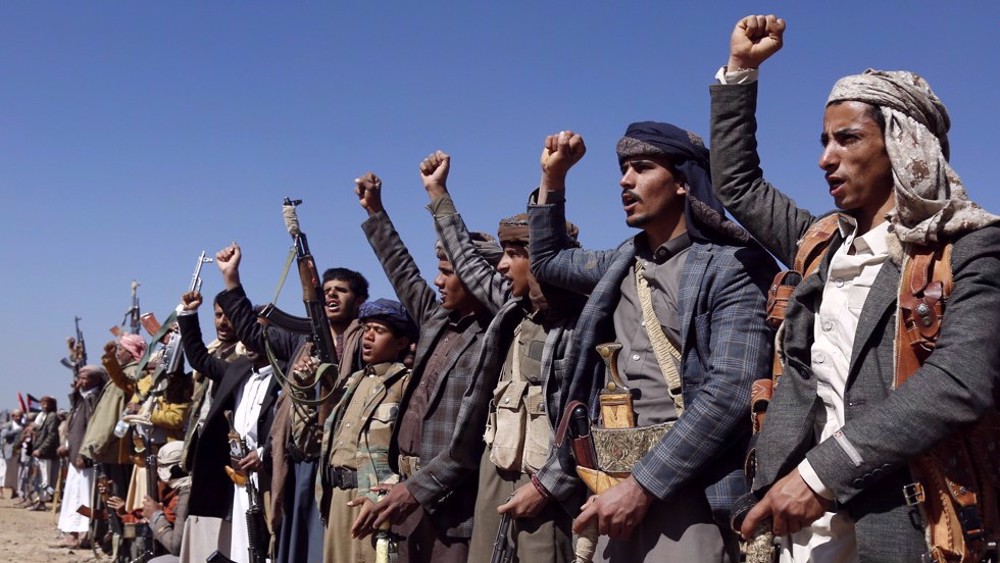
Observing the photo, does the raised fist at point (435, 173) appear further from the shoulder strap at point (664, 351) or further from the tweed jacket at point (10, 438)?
→ the tweed jacket at point (10, 438)

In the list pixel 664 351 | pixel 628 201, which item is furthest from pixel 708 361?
pixel 628 201

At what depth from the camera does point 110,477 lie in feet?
47.8

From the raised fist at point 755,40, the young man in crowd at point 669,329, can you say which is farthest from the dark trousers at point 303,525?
the raised fist at point 755,40

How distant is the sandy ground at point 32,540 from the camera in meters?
14.8

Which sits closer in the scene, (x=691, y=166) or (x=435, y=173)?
(x=691, y=166)

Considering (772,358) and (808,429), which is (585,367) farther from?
(808,429)

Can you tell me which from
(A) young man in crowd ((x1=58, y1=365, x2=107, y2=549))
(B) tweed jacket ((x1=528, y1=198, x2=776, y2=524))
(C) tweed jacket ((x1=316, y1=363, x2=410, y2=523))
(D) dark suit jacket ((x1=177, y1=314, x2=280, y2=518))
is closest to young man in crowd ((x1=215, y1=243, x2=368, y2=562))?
(C) tweed jacket ((x1=316, y1=363, x2=410, y2=523))

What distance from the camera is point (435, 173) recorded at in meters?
5.78

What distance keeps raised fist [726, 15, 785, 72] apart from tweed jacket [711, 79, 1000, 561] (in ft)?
2.58

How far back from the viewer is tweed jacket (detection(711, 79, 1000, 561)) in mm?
2697

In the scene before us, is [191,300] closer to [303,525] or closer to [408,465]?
[303,525]

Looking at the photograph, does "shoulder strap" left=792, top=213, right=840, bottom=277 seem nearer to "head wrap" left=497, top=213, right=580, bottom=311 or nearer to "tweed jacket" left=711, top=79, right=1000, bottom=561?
"tweed jacket" left=711, top=79, right=1000, bottom=561

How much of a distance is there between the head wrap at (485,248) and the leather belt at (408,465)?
1.15m

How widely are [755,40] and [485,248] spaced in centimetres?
251
